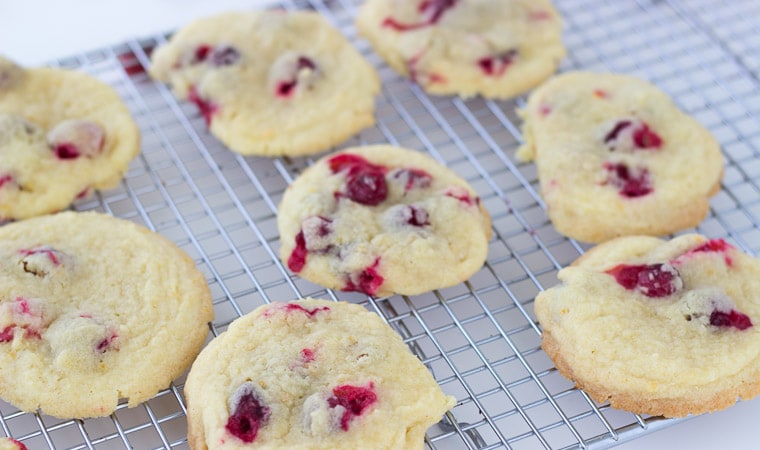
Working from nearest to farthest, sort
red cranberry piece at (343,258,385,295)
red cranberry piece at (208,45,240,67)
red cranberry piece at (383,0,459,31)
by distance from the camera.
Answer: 1. red cranberry piece at (343,258,385,295)
2. red cranberry piece at (208,45,240,67)
3. red cranberry piece at (383,0,459,31)

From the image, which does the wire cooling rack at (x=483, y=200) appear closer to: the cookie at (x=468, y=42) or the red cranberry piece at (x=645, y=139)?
the cookie at (x=468, y=42)

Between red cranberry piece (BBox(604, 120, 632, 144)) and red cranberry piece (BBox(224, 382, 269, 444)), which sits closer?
red cranberry piece (BBox(224, 382, 269, 444))

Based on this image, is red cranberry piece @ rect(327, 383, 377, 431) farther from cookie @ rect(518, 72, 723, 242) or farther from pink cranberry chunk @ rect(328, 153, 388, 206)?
cookie @ rect(518, 72, 723, 242)

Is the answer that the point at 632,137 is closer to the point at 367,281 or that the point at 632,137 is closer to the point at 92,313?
the point at 367,281

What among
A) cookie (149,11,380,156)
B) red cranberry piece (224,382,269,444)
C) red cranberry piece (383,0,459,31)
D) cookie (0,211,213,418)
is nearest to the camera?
red cranberry piece (224,382,269,444)

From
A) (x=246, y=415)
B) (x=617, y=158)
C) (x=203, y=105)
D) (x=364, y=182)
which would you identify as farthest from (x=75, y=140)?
(x=617, y=158)

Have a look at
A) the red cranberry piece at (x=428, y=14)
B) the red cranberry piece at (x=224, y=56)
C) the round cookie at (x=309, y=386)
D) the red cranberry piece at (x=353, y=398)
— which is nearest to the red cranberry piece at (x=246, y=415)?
the round cookie at (x=309, y=386)

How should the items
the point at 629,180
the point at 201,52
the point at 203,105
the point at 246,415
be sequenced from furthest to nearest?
1. the point at 201,52
2. the point at 203,105
3. the point at 629,180
4. the point at 246,415

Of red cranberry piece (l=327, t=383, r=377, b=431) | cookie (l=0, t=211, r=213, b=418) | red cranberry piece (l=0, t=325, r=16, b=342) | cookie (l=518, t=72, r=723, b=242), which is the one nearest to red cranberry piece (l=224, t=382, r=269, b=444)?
red cranberry piece (l=327, t=383, r=377, b=431)
